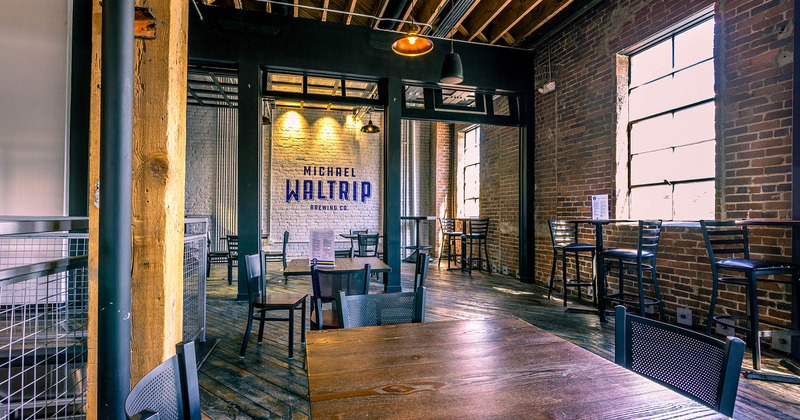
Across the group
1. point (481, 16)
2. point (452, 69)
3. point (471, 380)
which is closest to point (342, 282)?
point (471, 380)

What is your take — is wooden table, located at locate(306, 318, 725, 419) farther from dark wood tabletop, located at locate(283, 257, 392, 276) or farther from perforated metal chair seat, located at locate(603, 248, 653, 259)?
perforated metal chair seat, located at locate(603, 248, 653, 259)

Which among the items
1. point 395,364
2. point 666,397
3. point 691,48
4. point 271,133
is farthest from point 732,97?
point 271,133

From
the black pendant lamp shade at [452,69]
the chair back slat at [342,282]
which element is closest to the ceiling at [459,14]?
the black pendant lamp shade at [452,69]

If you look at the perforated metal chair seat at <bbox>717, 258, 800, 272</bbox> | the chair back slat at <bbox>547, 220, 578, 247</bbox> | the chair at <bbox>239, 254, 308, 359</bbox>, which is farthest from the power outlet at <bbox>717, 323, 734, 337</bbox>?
the chair at <bbox>239, 254, 308, 359</bbox>

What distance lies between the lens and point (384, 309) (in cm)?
165

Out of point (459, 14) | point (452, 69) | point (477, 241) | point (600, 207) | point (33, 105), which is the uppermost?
point (459, 14)

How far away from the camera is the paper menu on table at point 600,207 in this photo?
179 inches

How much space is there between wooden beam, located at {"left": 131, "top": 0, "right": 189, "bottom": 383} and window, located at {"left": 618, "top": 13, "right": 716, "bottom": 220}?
4301 millimetres

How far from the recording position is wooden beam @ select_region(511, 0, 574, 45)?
4824 millimetres

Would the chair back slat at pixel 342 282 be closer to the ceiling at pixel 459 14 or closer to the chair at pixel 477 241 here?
the ceiling at pixel 459 14

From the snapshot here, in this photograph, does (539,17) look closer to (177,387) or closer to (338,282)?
(338,282)

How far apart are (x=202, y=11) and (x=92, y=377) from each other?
4.62 meters

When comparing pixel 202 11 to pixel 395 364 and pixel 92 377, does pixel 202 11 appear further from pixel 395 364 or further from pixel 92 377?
pixel 395 364

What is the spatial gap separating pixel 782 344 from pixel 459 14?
4.30 m
